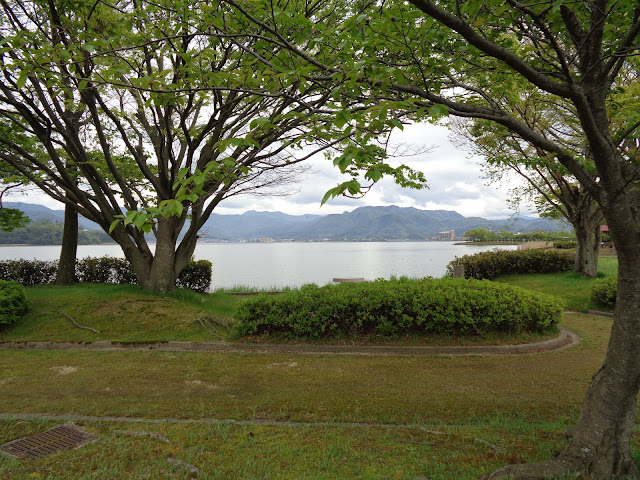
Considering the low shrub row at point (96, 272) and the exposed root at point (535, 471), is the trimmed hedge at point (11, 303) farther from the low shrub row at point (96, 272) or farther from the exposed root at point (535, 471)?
the exposed root at point (535, 471)

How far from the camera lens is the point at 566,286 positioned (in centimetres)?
1206

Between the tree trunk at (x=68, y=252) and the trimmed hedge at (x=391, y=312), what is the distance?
902cm

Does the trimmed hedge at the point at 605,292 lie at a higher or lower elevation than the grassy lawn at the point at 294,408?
higher

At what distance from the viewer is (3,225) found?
438 inches

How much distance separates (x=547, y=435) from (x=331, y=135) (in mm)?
3875

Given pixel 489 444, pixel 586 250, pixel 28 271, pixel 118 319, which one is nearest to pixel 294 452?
pixel 489 444

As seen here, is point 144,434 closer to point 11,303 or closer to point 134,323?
point 134,323

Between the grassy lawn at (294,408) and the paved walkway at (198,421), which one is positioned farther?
the paved walkway at (198,421)

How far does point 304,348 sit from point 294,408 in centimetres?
231

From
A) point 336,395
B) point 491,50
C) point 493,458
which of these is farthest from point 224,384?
point 491,50

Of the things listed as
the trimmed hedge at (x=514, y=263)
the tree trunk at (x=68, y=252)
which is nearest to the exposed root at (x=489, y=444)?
the trimmed hedge at (x=514, y=263)

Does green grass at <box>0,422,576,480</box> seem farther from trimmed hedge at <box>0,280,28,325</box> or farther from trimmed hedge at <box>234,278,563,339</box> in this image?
trimmed hedge at <box>0,280,28,325</box>

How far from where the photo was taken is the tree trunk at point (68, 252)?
483 inches

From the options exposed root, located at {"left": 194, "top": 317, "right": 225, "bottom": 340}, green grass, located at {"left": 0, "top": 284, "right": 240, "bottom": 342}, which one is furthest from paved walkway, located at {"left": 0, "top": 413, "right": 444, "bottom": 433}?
exposed root, located at {"left": 194, "top": 317, "right": 225, "bottom": 340}
